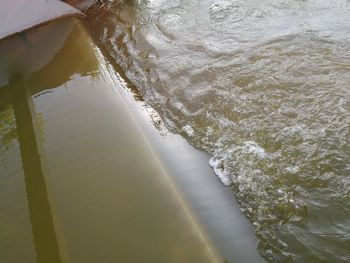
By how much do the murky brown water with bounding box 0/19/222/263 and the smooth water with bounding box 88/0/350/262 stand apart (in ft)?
1.64

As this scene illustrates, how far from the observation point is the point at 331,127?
129 inches

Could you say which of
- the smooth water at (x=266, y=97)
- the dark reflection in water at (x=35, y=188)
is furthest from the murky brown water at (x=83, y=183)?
the smooth water at (x=266, y=97)

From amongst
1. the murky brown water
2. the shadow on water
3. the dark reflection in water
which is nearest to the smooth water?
the murky brown water

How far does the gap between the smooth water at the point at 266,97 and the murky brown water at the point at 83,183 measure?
0.50m

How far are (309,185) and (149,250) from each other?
1328 mm

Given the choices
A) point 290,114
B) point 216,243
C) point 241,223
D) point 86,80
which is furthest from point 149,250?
point 86,80

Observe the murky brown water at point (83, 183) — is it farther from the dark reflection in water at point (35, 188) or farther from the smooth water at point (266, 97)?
the smooth water at point (266, 97)

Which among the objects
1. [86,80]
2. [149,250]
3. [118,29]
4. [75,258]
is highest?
[118,29]

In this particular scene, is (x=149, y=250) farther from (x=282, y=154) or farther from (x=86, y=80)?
(x=86, y=80)

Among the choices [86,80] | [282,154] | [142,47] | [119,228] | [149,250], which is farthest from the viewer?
[142,47]

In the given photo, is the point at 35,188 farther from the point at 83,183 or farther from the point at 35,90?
the point at 35,90

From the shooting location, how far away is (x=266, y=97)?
378cm

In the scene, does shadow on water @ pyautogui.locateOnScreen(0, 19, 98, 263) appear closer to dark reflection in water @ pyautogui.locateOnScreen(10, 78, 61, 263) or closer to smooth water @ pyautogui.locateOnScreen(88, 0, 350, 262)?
dark reflection in water @ pyautogui.locateOnScreen(10, 78, 61, 263)

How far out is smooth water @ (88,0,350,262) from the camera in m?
2.62
